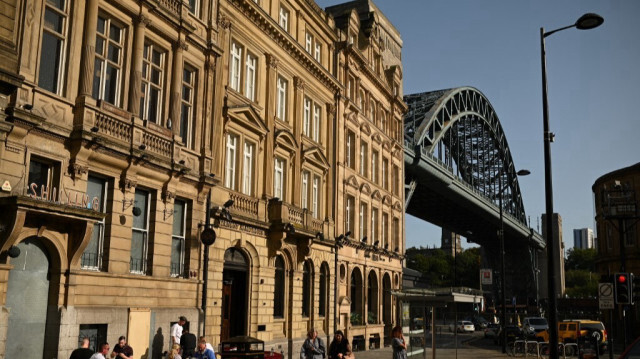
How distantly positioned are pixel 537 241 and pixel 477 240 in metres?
12.6

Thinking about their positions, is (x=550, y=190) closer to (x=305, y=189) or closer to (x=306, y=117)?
(x=305, y=189)

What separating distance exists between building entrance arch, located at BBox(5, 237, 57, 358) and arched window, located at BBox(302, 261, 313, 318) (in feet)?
56.0

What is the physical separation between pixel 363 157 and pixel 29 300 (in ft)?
94.6

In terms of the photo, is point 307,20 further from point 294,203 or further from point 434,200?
point 434,200

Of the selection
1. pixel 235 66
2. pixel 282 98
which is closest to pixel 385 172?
pixel 282 98

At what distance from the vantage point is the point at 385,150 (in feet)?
158

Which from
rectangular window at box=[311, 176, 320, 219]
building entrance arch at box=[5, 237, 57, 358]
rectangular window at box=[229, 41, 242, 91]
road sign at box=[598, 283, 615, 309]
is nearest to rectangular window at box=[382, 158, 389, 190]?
rectangular window at box=[311, 176, 320, 219]

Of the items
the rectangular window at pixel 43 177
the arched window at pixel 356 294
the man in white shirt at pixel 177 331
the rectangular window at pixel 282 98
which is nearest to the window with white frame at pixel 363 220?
the arched window at pixel 356 294

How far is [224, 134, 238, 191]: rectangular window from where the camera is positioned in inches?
1072

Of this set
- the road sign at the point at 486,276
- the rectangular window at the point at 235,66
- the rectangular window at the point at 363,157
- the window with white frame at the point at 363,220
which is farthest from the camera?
the rectangular window at the point at 363,157

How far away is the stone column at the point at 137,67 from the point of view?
2109cm

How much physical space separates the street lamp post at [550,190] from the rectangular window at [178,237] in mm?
12677

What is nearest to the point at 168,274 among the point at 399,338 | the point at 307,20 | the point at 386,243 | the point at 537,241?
the point at 399,338

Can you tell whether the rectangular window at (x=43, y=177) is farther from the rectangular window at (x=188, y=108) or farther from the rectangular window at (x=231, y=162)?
the rectangular window at (x=231, y=162)
